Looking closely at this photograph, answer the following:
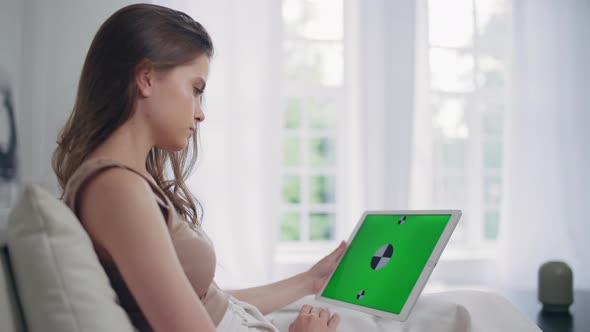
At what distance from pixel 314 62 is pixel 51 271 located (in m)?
3.09

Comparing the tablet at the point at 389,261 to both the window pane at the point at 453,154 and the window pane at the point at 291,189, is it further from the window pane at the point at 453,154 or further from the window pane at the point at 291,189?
the window pane at the point at 453,154

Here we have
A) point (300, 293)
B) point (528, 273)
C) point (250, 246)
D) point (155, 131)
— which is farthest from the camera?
point (528, 273)

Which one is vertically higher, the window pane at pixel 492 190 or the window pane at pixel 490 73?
the window pane at pixel 490 73

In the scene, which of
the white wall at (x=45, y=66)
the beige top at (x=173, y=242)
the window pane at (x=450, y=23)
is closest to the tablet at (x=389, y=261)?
the beige top at (x=173, y=242)

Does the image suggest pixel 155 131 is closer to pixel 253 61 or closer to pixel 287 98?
pixel 253 61

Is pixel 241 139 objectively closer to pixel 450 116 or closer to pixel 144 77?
pixel 450 116

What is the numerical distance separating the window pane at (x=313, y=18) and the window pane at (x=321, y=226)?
1146 mm

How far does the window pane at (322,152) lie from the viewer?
3.81m

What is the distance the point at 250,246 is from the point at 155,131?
7.56 feet

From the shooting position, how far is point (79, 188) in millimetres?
924

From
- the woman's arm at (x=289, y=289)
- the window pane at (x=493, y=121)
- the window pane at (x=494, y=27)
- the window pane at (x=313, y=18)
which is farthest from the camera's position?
the window pane at (x=493, y=121)

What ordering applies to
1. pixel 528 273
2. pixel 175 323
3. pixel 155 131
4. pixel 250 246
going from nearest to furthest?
pixel 175 323 < pixel 155 131 < pixel 250 246 < pixel 528 273

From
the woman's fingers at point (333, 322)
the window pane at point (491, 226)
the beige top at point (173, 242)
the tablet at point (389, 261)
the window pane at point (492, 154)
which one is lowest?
the window pane at point (491, 226)

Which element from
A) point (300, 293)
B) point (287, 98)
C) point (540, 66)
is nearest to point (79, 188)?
point (300, 293)
